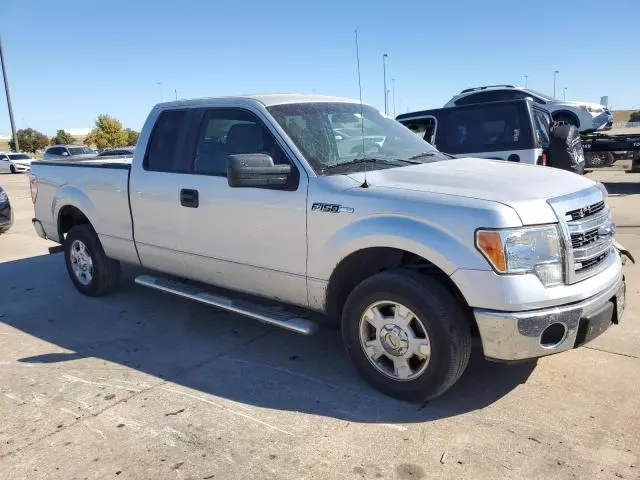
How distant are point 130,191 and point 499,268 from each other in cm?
342

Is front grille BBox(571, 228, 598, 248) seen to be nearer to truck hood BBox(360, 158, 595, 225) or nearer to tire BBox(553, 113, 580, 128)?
truck hood BBox(360, 158, 595, 225)

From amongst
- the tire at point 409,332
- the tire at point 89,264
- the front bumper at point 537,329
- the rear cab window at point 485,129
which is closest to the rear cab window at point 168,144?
the tire at point 89,264

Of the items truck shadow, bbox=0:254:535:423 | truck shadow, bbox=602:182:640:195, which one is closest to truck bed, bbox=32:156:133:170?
truck shadow, bbox=0:254:535:423

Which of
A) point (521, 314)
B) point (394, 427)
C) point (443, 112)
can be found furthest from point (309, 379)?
point (443, 112)

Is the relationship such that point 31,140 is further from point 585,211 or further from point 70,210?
point 585,211

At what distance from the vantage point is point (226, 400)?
3.70 meters

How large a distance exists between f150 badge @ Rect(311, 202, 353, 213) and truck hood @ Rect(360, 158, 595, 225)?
0.23 m

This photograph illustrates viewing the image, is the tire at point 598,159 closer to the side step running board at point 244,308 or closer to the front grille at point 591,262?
the front grille at point 591,262

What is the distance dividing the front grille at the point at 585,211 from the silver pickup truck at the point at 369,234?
13 millimetres

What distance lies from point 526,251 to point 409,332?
844 mm

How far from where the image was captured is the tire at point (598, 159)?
13562mm

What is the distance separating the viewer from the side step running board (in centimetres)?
394

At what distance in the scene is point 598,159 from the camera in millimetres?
13742

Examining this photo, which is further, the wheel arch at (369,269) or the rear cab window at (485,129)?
the rear cab window at (485,129)
